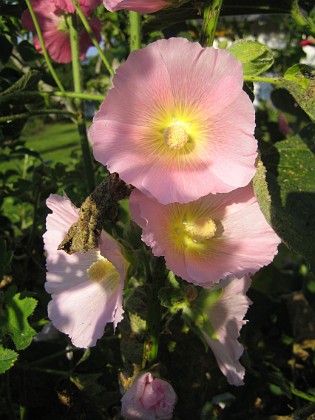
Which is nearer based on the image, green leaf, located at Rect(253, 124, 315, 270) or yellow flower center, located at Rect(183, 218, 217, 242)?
green leaf, located at Rect(253, 124, 315, 270)

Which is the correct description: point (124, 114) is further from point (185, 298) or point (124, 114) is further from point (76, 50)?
point (76, 50)

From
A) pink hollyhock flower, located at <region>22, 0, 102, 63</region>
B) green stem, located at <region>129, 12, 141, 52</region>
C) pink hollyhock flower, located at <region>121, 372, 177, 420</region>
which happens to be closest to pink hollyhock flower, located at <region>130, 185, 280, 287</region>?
pink hollyhock flower, located at <region>121, 372, 177, 420</region>

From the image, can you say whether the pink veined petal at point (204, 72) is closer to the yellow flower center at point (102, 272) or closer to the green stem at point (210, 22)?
the green stem at point (210, 22)

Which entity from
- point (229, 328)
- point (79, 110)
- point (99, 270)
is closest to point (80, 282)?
point (99, 270)

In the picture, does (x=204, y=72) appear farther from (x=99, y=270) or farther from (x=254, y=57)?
(x=99, y=270)

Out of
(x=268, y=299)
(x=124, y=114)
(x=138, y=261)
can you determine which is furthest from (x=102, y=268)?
(x=268, y=299)

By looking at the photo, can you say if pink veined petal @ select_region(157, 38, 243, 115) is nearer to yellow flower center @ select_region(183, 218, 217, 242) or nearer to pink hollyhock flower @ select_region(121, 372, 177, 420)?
yellow flower center @ select_region(183, 218, 217, 242)
